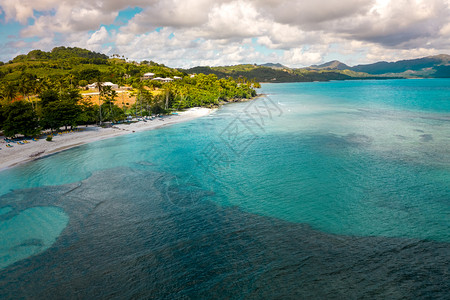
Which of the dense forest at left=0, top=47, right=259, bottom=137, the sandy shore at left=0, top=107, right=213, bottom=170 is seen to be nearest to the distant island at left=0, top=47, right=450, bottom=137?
the dense forest at left=0, top=47, right=259, bottom=137

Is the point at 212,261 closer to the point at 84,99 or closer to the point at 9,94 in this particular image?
the point at 9,94

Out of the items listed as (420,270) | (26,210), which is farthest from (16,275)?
(420,270)

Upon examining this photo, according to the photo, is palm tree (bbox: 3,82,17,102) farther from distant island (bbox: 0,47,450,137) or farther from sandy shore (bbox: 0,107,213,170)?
sandy shore (bbox: 0,107,213,170)

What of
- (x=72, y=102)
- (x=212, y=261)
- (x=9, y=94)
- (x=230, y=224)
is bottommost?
(x=212, y=261)

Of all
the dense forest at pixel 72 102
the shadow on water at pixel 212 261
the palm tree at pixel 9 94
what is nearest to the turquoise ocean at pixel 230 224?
the shadow on water at pixel 212 261

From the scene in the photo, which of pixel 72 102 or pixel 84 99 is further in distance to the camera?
pixel 84 99

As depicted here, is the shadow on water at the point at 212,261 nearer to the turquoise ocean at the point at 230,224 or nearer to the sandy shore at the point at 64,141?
the turquoise ocean at the point at 230,224

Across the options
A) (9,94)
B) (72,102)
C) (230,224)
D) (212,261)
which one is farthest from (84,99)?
(212,261)
